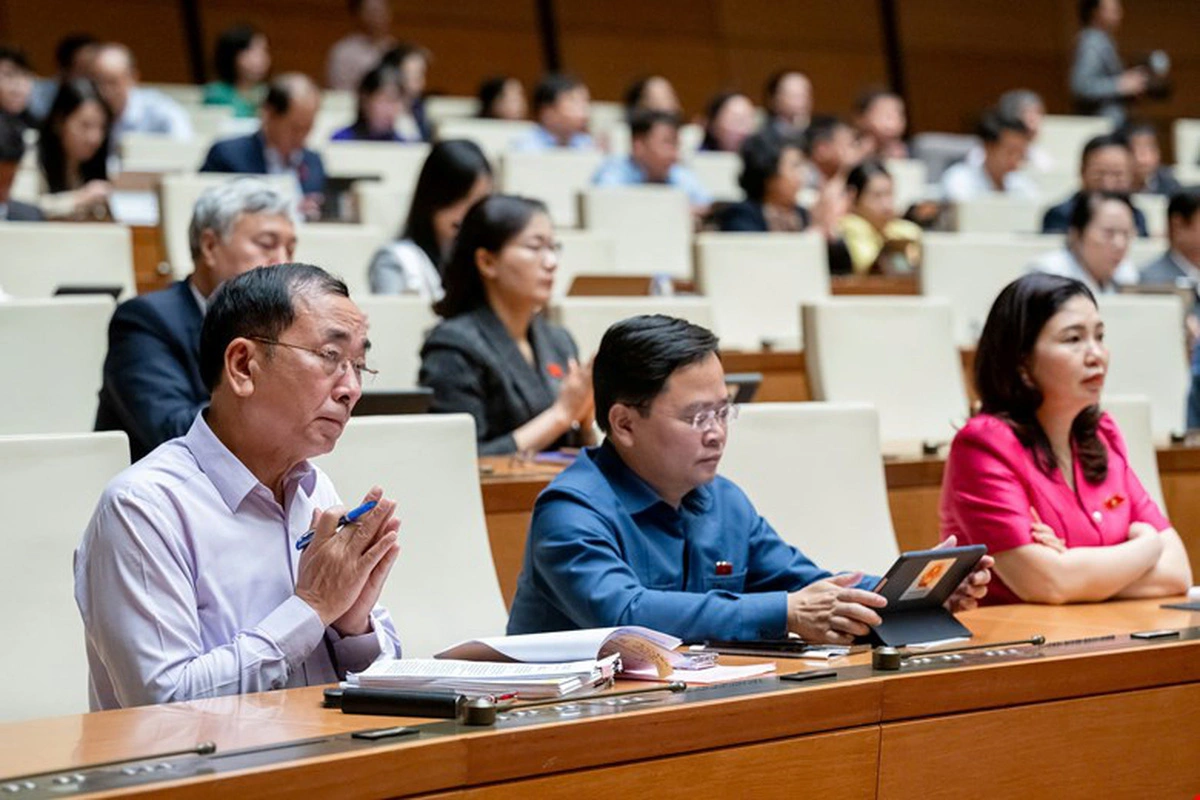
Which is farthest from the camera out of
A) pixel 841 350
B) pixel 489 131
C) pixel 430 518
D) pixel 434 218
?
pixel 489 131

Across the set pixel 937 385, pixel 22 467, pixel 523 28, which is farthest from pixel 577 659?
pixel 523 28

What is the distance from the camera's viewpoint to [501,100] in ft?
26.5

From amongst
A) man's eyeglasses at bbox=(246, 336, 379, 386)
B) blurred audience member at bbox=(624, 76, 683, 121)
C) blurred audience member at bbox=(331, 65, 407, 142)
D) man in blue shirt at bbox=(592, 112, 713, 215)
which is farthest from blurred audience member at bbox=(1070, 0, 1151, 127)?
man's eyeglasses at bbox=(246, 336, 379, 386)

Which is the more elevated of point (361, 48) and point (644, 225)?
point (361, 48)

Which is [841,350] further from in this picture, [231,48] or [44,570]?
[231,48]

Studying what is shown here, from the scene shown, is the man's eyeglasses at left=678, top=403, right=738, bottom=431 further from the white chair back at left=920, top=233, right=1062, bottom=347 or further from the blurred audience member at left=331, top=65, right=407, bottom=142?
the blurred audience member at left=331, top=65, right=407, bottom=142

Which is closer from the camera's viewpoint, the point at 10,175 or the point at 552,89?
the point at 10,175

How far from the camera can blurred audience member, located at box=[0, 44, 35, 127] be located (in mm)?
6445

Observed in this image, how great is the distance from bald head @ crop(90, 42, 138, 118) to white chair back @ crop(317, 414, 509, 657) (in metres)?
4.62

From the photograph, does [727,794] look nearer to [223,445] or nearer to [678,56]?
[223,445]

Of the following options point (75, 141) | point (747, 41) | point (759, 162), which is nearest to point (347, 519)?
point (75, 141)

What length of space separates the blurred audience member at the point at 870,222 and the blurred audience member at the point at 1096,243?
103 cm

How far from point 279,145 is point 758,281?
1733 mm

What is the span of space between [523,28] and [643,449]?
7699mm
